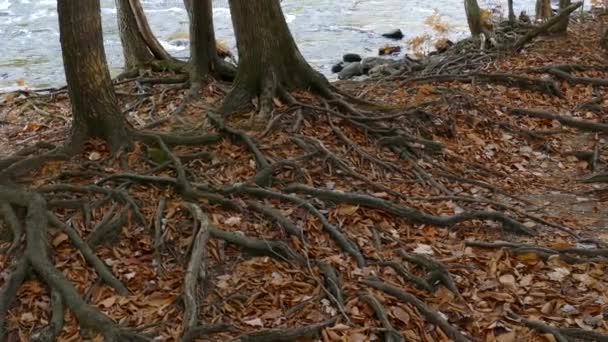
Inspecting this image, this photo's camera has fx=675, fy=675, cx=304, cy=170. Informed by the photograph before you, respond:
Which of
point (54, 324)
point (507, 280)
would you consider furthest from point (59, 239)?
point (507, 280)

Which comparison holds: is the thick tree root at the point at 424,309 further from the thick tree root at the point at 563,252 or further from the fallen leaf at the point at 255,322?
the thick tree root at the point at 563,252

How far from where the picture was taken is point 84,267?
15.4 feet

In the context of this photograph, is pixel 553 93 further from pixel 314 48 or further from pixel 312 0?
pixel 312 0

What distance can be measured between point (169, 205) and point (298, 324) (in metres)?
1.67

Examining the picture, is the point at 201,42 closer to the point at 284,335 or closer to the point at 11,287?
the point at 11,287

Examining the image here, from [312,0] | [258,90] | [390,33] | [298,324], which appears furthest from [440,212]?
[312,0]

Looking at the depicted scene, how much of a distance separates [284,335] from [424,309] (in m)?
0.99

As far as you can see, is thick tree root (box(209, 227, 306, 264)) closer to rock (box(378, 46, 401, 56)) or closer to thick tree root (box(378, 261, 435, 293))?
thick tree root (box(378, 261, 435, 293))

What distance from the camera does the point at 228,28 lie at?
2186 centimetres

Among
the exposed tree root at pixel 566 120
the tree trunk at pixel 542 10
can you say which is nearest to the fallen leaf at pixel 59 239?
the exposed tree root at pixel 566 120

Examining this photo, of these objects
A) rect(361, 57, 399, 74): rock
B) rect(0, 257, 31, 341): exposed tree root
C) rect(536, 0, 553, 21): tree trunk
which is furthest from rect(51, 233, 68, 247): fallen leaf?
rect(536, 0, 553, 21): tree trunk

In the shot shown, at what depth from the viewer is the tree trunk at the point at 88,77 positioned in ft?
18.6

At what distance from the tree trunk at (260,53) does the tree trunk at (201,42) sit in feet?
3.72

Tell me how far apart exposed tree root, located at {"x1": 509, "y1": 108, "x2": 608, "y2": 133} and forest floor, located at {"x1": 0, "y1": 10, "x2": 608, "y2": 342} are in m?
0.04
